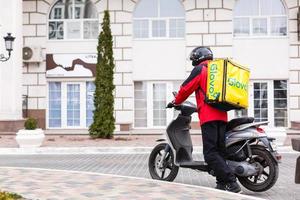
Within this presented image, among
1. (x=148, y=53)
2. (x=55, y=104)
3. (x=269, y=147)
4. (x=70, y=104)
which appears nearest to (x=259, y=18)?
(x=148, y=53)

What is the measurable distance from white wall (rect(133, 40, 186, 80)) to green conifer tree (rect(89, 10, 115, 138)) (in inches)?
193

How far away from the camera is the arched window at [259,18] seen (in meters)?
23.0

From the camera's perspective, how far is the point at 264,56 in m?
23.0

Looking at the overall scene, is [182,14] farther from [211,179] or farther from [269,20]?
[211,179]

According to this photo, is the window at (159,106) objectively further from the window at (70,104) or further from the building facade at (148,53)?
the window at (70,104)

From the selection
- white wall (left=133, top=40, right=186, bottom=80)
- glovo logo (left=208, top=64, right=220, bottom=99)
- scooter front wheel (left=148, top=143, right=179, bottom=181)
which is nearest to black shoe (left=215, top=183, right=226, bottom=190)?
scooter front wheel (left=148, top=143, right=179, bottom=181)

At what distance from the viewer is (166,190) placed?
6.68 meters

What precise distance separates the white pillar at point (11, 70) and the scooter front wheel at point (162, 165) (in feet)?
43.6

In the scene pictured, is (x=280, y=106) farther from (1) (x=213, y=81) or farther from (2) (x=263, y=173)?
(1) (x=213, y=81)

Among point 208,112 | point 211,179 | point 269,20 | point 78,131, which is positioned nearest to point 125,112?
point 78,131

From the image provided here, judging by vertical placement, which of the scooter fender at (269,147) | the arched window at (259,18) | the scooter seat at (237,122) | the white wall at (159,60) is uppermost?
the arched window at (259,18)

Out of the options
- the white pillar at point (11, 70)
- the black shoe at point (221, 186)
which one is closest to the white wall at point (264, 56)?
the white pillar at point (11, 70)

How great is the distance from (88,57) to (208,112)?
16.7 m

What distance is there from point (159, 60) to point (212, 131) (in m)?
16.4
